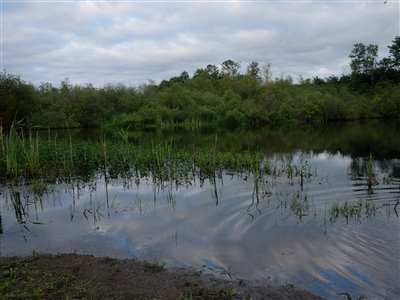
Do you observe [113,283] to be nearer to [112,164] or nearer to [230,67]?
[112,164]

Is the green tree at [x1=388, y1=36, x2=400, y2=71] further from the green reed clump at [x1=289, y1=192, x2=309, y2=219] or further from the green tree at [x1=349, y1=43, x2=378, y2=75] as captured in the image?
the green reed clump at [x1=289, y1=192, x2=309, y2=219]

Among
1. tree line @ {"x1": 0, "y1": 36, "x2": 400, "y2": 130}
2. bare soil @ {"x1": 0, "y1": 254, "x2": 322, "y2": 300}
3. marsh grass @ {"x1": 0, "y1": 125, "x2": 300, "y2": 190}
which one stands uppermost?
tree line @ {"x1": 0, "y1": 36, "x2": 400, "y2": 130}

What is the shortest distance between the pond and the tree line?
158 ft

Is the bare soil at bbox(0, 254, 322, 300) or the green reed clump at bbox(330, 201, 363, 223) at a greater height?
the bare soil at bbox(0, 254, 322, 300)

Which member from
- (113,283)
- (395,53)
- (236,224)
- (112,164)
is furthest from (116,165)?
(395,53)

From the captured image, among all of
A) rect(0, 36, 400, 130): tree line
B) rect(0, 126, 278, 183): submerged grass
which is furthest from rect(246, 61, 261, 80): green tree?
rect(0, 126, 278, 183): submerged grass

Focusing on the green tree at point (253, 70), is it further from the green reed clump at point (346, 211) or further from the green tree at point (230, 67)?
the green reed clump at point (346, 211)

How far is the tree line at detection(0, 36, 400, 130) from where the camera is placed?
65.4 metres

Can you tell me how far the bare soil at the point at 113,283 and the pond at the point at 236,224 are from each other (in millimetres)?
660

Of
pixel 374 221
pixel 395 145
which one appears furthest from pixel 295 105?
pixel 374 221

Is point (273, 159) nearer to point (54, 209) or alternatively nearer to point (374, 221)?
point (374, 221)

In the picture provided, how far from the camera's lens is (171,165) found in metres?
16.5

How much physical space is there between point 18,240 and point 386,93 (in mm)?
77330

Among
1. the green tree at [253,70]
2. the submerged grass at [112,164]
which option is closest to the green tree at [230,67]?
the green tree at [253,70]
